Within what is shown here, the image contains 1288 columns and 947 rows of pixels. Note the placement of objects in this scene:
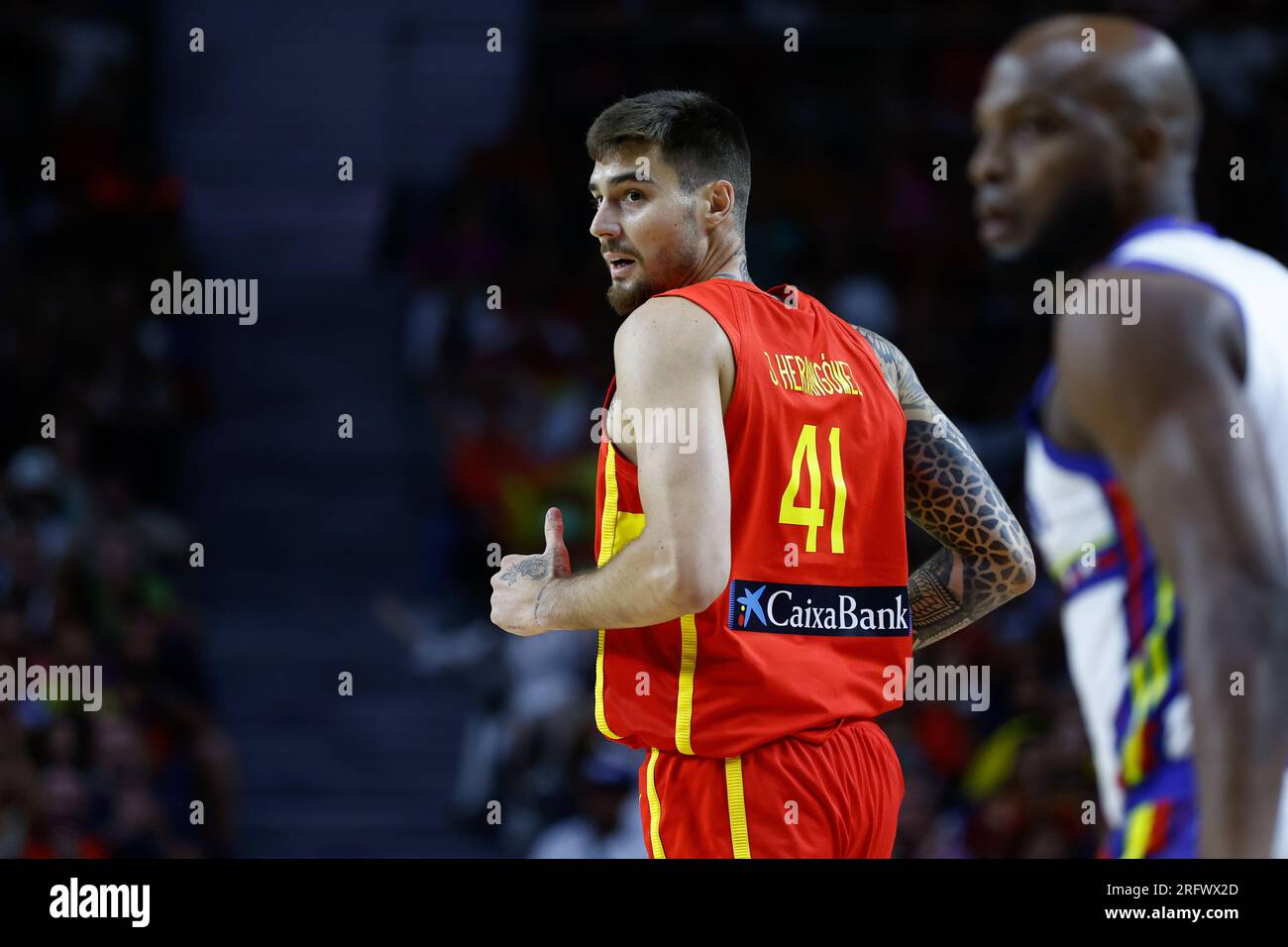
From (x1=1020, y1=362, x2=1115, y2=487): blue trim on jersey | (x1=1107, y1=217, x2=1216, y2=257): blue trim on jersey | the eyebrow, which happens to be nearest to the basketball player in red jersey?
the eyebrow

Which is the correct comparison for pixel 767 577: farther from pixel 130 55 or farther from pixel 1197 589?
pixel 130 55

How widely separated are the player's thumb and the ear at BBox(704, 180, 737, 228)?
0.58 metres

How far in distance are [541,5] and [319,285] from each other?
251 cm

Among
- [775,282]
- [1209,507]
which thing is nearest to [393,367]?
[775,282]

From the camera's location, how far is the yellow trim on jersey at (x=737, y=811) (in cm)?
251

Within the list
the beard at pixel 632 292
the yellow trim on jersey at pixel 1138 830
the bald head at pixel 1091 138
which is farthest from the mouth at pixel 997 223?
the yellow trim on jersey at pixel 1138 830

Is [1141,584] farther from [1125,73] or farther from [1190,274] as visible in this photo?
[1125,73]

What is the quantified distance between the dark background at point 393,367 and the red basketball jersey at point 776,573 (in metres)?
3.26

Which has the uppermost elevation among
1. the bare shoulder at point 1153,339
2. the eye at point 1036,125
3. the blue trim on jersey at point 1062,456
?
the eye at point 1036,125

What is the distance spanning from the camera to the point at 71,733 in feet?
21.3

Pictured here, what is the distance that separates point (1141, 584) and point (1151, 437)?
1.02 ft

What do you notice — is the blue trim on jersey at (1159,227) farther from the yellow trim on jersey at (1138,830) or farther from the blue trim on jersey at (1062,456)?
the yellow trim on jersey at (1138,830)

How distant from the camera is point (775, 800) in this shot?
252 centimetres
